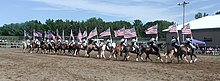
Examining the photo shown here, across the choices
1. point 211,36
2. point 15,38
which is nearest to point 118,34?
point 211,36

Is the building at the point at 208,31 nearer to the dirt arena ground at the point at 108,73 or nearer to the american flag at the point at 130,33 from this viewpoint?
the american flag at the point at 130,33

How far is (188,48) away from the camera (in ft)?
83.3

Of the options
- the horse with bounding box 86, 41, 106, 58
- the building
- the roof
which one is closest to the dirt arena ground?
the horse with bounding box 86, 41, 106, 58

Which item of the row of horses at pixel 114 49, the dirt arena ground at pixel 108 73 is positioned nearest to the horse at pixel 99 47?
the row of horses at pixel 114 49

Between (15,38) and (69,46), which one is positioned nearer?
(69,46)

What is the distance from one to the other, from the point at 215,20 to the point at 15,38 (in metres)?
42.8

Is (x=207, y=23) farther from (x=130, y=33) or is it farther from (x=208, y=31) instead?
(x=130, y=33)

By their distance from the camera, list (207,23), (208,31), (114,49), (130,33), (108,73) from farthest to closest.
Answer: (207,23), (208,31), (130,33), (114,49), (108,73)

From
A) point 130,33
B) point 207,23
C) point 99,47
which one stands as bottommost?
point 99,47

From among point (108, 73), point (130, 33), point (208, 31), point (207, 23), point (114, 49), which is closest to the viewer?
point (108, 73)

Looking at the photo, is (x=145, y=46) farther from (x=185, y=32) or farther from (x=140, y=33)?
(x=140, y=33)

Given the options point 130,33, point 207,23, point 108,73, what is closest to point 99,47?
point 130,33

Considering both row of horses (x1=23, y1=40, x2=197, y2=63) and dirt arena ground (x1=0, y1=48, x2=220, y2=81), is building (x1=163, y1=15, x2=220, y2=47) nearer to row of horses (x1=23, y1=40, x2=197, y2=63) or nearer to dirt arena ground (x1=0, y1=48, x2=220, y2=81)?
row of horses (x1=23, y1=40, x2=197, y2=63)

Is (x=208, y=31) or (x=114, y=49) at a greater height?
(x=208, y=31)
